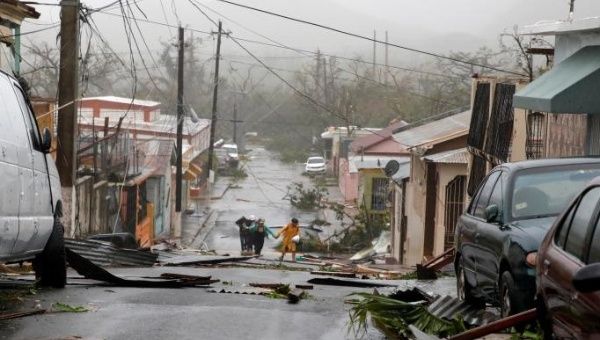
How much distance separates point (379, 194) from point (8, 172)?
41837 mm

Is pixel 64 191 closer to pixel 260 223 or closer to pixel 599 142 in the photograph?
pixel 599 142

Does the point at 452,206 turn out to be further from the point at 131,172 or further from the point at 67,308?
the point at 67,308

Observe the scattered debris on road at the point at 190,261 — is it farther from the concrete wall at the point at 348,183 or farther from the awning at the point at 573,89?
the concrete wall at the point at 348,183

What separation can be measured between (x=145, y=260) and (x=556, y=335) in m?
12.1

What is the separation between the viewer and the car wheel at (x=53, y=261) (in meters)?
12.7

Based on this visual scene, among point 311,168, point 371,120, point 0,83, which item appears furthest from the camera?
point 371,120

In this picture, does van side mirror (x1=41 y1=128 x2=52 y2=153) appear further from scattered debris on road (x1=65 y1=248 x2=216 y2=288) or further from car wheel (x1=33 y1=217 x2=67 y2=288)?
scattered debris on road (x1=65 y1=248 x2=216 y2=288)

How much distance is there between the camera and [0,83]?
10.8 meters

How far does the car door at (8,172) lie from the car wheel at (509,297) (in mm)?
4433

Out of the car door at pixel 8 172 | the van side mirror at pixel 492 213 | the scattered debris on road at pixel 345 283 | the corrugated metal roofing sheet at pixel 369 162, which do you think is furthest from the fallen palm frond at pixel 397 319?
the corrugated metal roofing sheet at pixel 369 162

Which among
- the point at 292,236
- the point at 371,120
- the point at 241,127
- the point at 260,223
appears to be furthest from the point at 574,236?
the point at 241,127

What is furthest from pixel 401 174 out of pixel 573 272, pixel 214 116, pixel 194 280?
pixel 573 272

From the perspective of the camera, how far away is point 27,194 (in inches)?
438

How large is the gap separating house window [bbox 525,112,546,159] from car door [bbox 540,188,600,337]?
1508 cm
